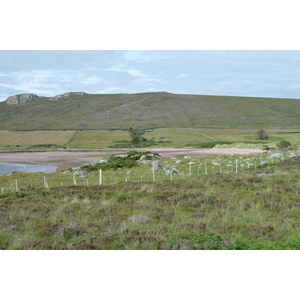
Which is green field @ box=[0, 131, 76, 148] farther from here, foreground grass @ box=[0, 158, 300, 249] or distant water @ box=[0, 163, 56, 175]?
foreground grass @ box=[0, 158, 300, 249]

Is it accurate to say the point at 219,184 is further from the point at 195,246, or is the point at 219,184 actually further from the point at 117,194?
the point at 195,246

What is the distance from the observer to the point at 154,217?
1184 centimetres

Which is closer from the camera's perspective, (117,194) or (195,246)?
(195,246)

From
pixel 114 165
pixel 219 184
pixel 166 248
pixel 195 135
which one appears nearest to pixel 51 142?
pixel 195 135

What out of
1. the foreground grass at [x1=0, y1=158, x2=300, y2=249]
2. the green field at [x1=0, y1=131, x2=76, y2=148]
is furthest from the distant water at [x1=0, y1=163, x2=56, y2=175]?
the green field at [x1=0, y1=131, x2=76, y2=148]

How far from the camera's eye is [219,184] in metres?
18.9

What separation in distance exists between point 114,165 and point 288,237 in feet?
113

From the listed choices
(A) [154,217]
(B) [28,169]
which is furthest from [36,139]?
(A) [154,217]

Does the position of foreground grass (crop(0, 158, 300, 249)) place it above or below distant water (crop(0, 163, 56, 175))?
above

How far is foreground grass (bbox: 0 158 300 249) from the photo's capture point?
8828mm

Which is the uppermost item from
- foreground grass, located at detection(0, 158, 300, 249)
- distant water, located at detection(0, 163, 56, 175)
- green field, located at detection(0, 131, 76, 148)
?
green field, located at detection(0, 131, 76, 148)

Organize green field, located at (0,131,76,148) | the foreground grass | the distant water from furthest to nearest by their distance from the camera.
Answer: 1. green field, located at (0,131,76,148)
2. the distant water
3. the foreground grass

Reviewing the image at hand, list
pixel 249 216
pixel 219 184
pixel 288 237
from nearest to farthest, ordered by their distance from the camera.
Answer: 1. pixel 288 237
2. pixel 249 216
3. pixel 219 184
